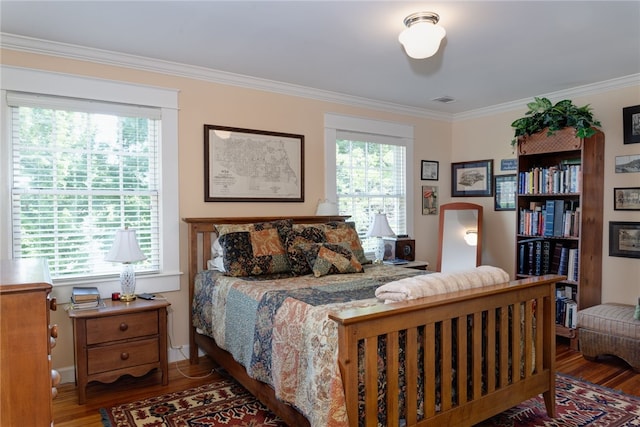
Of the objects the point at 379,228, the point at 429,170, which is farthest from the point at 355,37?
the point at 429,170

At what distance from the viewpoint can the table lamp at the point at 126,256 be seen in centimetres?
286

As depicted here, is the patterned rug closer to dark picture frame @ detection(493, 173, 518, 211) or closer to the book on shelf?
the book on shelf

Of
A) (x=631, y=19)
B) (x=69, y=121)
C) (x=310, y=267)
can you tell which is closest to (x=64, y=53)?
(x=69, y=121)

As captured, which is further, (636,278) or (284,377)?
(636,278)

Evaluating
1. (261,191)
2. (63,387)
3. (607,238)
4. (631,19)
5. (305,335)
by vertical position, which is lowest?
(63,387)

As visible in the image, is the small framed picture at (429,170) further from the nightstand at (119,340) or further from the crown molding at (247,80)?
the nightstand at (119,340)

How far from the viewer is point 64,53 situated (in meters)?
2.96

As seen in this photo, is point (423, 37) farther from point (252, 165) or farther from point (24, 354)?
point (24, 354)

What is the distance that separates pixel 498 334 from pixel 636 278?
230 centimetres

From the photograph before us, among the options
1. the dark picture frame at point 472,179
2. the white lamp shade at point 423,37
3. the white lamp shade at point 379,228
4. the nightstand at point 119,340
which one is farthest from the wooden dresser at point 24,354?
the dark picture frame at point 472,179

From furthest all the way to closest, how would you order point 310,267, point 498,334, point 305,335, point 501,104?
point 501,104 < point 310,267 < point 498,334 < point 305,335

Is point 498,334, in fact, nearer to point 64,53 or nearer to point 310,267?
point 310,267

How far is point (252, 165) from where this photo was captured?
3.77m

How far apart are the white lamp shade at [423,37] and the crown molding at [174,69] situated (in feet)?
5.42
